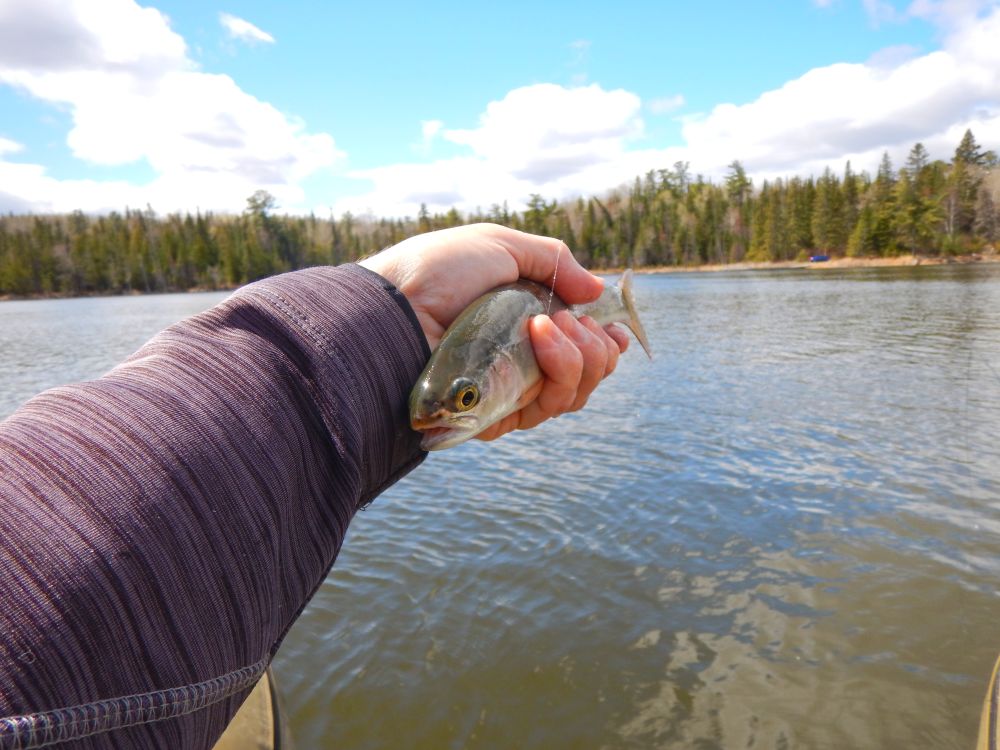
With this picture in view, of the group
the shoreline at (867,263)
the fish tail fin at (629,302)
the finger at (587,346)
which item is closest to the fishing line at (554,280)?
the finger at (587,346)

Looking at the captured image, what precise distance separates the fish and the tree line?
8989 centimetres

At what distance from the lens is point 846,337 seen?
25.6 m

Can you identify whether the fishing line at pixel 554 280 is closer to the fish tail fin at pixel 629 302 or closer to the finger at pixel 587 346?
the finger at pixel 587 346

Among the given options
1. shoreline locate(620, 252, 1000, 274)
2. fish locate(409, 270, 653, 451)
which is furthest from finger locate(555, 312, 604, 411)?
shoreline locate(620, 252, 1000, 274)

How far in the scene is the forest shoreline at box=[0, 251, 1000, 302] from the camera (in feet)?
275

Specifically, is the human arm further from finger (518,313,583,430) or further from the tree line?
the tree line

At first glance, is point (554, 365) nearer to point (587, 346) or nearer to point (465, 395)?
point (587, 346)

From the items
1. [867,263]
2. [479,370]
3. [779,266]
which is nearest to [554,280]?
A: [479,370]

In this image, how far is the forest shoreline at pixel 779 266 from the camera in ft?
275

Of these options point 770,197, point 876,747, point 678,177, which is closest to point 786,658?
point 876,747

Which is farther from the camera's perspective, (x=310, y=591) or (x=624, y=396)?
(x=624, y=396)

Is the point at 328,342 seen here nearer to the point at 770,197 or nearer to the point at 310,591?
the point at 310,591

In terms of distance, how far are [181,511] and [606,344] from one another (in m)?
2.65

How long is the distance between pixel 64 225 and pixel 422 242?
206336 mm
